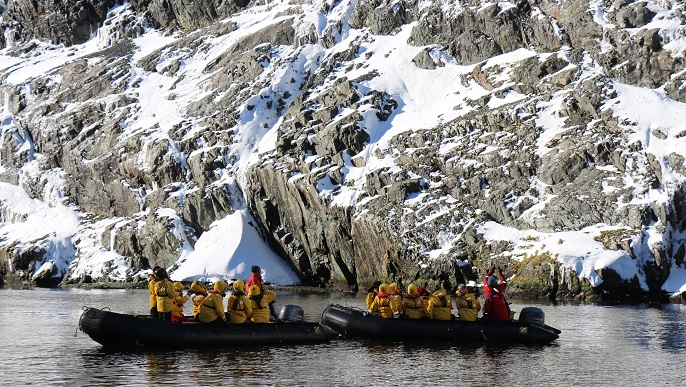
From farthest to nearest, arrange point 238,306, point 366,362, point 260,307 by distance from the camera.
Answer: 1. point 260,307
2. point 238,306
3. point 366,362

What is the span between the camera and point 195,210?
101688 mm

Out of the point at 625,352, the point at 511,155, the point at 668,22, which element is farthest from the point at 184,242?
the point at 625,352

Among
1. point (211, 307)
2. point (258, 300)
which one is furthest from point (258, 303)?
point (211, 307)

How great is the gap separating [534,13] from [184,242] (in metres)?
48.0

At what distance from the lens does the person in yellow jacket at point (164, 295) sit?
1489 inches

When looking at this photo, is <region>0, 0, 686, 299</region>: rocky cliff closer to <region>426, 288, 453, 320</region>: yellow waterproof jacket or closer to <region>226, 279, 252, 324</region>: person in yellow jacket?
<region>426, 288, 453, 320</region>: yellow waterproof jacket

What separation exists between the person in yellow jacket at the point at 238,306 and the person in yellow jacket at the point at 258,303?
26cm

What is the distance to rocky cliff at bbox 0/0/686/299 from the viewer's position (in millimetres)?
76000

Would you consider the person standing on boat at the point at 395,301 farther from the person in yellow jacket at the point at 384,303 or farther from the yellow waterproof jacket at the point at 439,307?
the yellow waterproof jacket at the point at 439,307

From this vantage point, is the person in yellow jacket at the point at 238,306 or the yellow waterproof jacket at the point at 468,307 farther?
the yellow waterproof jacket at the point at 468,307

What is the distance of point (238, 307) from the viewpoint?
3894 cm

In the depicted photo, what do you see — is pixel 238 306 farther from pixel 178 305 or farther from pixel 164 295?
pixel 164 295

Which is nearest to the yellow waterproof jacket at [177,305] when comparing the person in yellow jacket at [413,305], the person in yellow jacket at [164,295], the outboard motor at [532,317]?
the person in yellow jacket at [164,295]

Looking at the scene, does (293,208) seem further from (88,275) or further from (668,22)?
(668,22)
